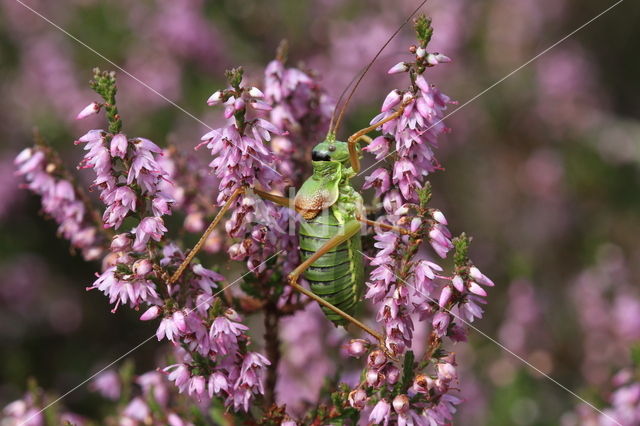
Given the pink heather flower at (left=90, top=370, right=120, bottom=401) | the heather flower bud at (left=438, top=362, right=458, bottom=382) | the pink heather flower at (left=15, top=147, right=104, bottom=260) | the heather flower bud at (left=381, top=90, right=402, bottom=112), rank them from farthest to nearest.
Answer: the pink heather flower at (left=90, top=370, right=120, bottom=401), the pink heather flower at (left=15, top=147, right=104, bottom=260), the heather flower bud at (left=381, top=90, right=402, bottom=112), the heather flower bud at (left=438, top=362, right=458, bottom=382)

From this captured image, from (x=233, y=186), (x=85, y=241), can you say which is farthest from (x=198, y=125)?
(x=233, y=186)

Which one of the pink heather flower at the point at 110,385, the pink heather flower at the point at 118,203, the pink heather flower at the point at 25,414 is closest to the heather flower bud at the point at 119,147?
the pink heather flower at the point at 118,203

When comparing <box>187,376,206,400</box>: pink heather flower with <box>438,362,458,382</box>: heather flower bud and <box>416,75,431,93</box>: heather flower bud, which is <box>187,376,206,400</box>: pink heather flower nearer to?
<box>438,362,458,382</box>: heather flower bud

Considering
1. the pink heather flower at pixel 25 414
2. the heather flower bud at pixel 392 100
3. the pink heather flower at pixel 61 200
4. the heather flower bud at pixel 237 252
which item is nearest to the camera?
the heather flower bud at pixel 392 100

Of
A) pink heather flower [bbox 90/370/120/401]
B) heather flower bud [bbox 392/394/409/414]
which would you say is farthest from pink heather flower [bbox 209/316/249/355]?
pink heather flower [bbox 90/370/120/401]

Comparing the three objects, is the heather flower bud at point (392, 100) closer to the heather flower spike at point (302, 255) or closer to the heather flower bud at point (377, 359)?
the heather flower spike at point (302, 255)

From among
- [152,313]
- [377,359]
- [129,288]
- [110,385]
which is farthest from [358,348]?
[110,385]

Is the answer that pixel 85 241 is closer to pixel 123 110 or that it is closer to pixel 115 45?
pixel 123 110
